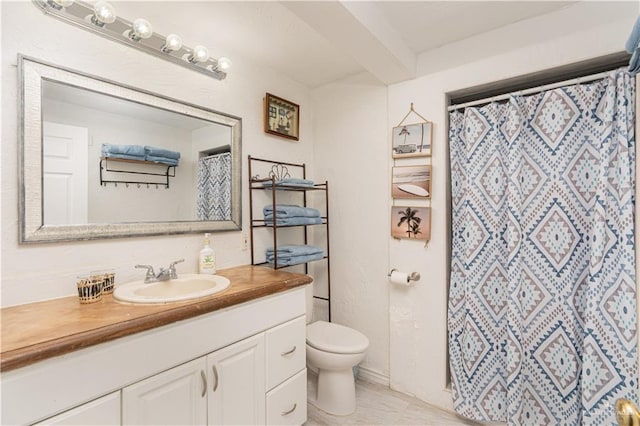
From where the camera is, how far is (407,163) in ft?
6.56

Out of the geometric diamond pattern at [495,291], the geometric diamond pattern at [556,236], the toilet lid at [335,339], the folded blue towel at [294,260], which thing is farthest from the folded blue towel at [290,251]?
the geometric diamond pattern at [556,236]

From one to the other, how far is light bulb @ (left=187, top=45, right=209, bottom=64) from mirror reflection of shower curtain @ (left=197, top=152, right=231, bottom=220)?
53 centimetres

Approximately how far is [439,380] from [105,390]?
1.79 m

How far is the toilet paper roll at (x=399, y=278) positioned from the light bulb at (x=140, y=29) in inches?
74.6

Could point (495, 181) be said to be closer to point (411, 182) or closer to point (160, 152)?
point (411, 182)

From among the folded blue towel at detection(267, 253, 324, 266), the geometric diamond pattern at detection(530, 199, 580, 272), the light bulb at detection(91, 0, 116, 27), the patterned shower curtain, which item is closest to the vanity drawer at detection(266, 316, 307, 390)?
the folded blue towel at detection(267, 253, 324, 266)

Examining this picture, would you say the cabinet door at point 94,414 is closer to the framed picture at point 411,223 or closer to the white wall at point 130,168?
the white wall at point 130,168

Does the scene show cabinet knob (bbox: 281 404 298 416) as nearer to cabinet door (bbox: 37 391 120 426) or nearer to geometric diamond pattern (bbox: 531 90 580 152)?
cabinet door (bbox: 37 391 120 426)

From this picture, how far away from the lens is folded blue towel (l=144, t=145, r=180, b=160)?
5.16 feet

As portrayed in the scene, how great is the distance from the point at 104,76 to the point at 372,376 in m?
2.44

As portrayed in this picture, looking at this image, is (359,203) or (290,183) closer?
(290,183)

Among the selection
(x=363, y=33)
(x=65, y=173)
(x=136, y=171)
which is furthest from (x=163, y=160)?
(x=363, y=33)

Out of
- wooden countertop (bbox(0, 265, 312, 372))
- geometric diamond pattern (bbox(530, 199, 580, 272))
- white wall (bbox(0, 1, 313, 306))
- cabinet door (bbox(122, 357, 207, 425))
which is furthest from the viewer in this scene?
geometric diamond pattern (bbox(530, 199, 580, 272))

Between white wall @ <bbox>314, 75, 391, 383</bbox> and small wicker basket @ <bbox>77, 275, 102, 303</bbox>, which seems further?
white wall @ <bbox>314, 75, 391, 383</bbox>
